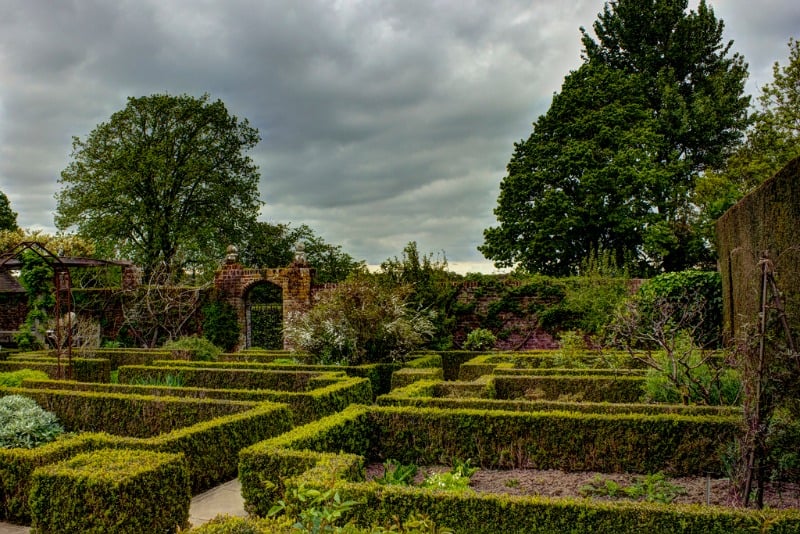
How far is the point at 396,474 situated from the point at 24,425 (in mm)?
3889

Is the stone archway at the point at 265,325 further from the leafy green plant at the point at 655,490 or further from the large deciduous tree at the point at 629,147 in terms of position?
the leafy green plant at the point at 655,490

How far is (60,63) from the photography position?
8.22 meters

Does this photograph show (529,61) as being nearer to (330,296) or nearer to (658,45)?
(330,296)

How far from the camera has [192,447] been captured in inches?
199

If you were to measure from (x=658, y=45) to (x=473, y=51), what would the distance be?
16.5m

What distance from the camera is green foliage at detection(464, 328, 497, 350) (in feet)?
45.6

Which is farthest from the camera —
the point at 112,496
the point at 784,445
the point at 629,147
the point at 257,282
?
the point at 629,147

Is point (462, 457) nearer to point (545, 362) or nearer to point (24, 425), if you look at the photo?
point (24, 425)

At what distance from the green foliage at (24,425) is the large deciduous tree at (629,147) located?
15485mm

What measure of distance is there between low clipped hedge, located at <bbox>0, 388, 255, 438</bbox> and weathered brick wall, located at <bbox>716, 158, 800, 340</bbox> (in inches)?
202

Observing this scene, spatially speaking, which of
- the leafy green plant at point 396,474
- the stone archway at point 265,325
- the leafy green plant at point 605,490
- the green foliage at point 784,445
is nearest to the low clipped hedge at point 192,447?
the leafy green plant at point 396,474

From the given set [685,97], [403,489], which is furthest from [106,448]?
[685,97]

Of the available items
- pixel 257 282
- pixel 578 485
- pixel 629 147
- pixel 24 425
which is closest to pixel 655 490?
pixel 578 485

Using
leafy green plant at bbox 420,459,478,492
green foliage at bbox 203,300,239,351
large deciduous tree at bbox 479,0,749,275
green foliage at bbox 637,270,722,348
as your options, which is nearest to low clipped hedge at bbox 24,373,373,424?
leafy green plant at bbox 420,459,478,492
